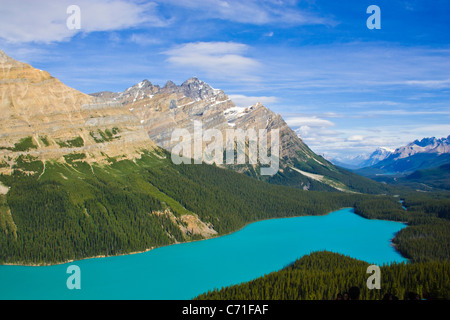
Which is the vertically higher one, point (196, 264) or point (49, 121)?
point (49, 121)

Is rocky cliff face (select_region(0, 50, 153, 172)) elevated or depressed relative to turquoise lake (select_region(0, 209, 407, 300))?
elevated

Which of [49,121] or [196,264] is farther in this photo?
[49,121]

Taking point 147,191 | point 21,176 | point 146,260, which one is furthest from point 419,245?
point 21,176

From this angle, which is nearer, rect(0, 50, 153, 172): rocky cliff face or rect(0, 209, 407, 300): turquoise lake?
rect(0, 209, 407, 300): turquoise lake
